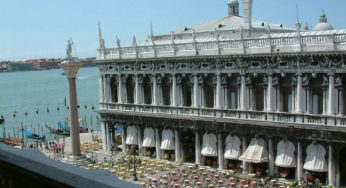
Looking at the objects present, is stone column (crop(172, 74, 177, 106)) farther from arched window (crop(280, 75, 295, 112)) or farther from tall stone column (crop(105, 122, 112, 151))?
arched window (crop(280, 75, 295, 112))

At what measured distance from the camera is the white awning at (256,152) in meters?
28.3

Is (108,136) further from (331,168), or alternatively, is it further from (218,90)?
(331,168)

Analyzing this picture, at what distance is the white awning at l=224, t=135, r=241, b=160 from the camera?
29.9 m

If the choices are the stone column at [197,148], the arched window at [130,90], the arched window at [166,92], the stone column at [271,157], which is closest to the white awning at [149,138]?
Answer: the arched window at [166,92]

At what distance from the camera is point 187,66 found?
32.4 meters

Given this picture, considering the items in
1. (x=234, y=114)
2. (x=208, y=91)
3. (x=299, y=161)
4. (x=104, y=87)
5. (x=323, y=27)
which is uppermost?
(x=323, y=27)

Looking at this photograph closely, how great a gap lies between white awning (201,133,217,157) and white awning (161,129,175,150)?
3.22 meters

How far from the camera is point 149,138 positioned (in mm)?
35344

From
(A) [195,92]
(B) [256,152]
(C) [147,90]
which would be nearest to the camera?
(B) [256,152]

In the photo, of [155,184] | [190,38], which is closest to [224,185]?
[155,184]

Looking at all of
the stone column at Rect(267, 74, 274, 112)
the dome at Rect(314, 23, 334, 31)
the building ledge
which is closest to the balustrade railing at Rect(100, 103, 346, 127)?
the building ledge

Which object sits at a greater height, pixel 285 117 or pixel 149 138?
pixel 285 117

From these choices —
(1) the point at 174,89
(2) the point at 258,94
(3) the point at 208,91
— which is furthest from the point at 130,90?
(2) the point at 258,94

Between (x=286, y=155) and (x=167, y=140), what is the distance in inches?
407
